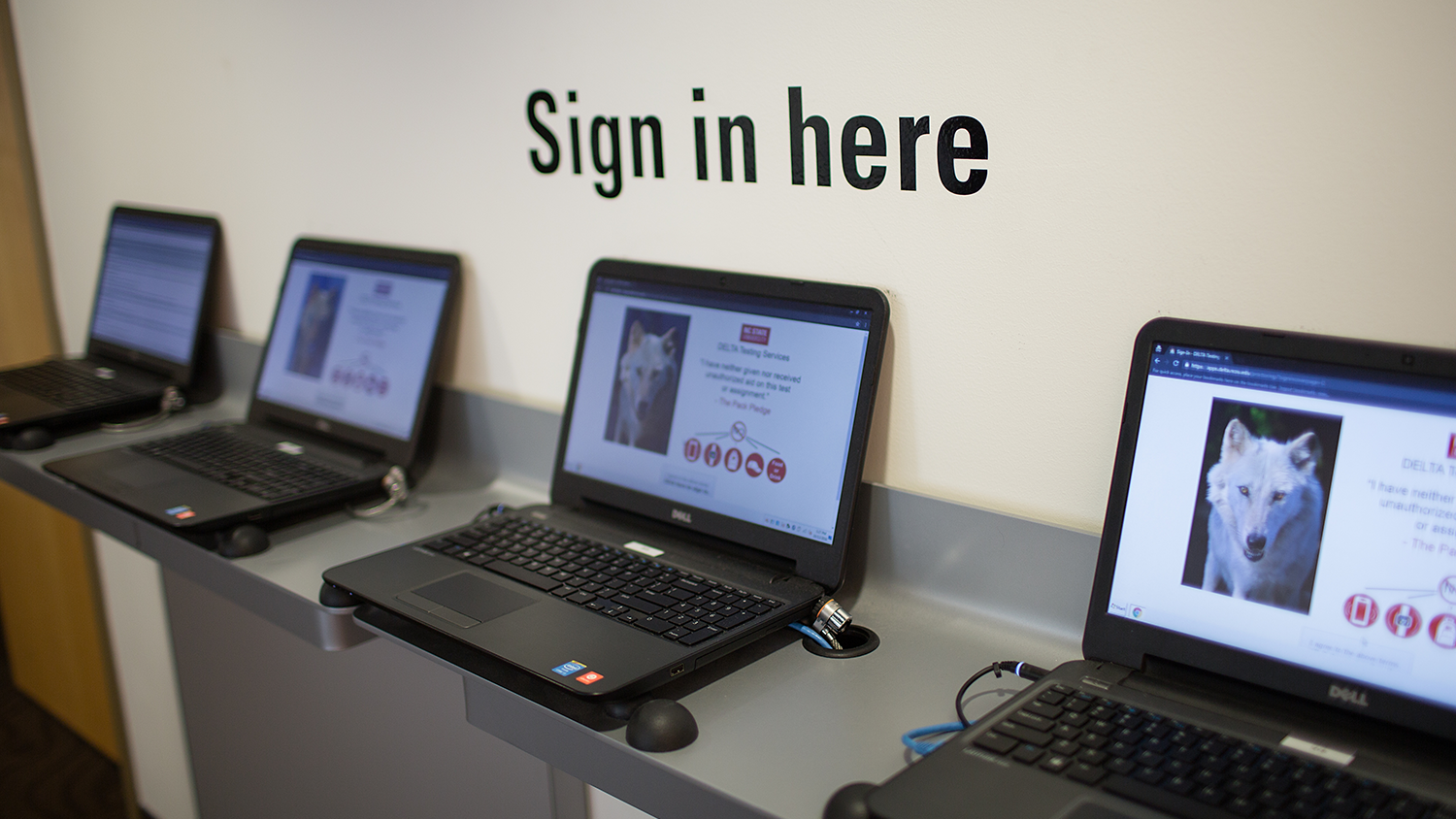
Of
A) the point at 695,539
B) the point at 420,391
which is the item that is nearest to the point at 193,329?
the point at 420,391

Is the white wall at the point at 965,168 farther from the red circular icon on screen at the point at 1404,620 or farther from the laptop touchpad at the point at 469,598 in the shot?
the laptop touchpad at the point at 469,598

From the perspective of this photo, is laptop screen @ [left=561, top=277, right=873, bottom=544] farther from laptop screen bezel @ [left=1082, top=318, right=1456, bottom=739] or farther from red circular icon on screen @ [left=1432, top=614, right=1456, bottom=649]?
red circular icon on screen @ [left=1432, top=614, right=1456, bottom=649]

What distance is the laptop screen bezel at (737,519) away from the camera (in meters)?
0.98

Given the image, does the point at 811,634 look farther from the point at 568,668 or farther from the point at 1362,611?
the point at 1362,611

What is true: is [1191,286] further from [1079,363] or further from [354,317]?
Answer: [354,317]

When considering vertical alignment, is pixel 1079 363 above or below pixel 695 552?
above

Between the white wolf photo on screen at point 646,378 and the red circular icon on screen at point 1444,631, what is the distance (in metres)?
0.70

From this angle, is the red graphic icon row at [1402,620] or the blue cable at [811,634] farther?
the blue cable at [811,634]

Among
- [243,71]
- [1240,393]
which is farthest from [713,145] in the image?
[243,71]

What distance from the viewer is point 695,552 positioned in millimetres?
1065

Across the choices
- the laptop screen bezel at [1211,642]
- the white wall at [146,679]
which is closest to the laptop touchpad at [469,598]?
the laptop screen bezel at [1211,642]

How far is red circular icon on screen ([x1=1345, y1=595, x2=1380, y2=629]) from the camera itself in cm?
71

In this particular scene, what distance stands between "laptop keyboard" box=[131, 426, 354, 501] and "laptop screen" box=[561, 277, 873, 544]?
1.17 feet

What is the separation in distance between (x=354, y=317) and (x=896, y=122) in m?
0.87
